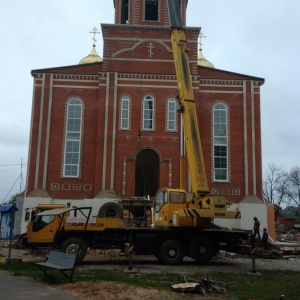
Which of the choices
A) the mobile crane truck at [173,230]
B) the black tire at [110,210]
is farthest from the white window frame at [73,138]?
the mobile crane truck at [173,230]

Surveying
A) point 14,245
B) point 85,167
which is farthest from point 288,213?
point 14,245

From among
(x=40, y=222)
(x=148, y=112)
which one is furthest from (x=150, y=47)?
(x=40, y=222)

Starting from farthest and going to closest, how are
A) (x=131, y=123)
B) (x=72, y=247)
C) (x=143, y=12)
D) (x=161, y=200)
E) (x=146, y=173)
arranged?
(x=146, y=173)
(x=143, y=12)
(x=131, y=123)
(x=161, y=200)
(x=72, y=247)

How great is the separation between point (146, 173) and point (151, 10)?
472 inches

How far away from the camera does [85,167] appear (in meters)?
28.8

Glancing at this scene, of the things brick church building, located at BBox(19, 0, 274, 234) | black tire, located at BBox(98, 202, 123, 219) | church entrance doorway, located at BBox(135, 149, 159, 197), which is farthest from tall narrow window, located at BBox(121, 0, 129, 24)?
black tire, located at BBox(98, 202, 123, 219)

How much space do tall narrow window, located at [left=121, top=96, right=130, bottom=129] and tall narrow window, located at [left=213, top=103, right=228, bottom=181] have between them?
6014 millimetres

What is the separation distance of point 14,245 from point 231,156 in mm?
14893

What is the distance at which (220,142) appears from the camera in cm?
2969

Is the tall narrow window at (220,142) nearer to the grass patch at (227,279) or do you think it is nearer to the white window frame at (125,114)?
the white window frame at (125,114)

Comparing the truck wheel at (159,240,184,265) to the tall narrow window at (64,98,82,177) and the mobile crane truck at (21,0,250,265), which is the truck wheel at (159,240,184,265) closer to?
the mobile crane truck at (21,0,250,265)

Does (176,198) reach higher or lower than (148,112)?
lower

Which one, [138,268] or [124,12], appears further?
[124,12]

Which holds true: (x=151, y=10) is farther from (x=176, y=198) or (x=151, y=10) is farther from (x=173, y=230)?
(x=173, y=230)
